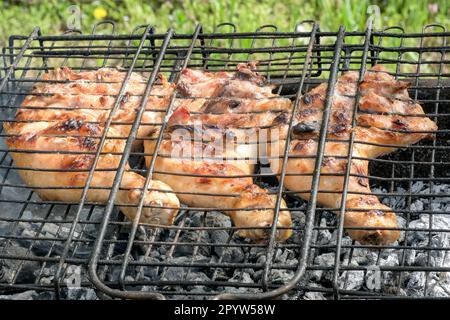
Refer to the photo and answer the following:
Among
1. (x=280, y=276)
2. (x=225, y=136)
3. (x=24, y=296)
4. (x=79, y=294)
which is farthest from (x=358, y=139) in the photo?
(x=24, y=296)

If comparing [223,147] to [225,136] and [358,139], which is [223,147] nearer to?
[225,136]

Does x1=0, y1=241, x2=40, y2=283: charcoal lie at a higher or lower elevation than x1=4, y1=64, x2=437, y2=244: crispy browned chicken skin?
lower

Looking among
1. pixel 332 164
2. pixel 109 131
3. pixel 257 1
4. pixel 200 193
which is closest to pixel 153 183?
pixel 200 193

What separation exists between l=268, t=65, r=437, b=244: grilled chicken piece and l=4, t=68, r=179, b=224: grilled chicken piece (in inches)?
24.6

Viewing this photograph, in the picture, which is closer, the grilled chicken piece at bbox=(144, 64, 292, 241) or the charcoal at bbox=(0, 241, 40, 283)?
the grilled chicken piece at bbox=(144, 64, 292, 241)

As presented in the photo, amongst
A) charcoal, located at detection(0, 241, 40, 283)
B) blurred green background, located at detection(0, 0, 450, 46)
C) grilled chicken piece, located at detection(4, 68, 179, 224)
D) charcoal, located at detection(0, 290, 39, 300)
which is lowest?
charcoal, located at detection(0, 290, 39, 300)

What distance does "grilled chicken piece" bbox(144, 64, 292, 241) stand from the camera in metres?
2.97

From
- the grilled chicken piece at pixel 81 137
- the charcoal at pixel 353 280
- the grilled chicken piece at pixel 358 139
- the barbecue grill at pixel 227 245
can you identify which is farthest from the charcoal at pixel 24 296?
the charcoal at pixel 353 280

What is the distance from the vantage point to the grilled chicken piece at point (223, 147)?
2.97 meters

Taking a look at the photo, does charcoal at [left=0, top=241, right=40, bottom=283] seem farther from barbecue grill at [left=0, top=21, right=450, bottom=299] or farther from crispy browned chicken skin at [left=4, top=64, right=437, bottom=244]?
crispy browned chicken skin at [left=4, top=64, right=437, bottom=244]

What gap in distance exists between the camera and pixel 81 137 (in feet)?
10.9

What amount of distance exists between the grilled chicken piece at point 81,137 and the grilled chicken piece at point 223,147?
0.13 metres

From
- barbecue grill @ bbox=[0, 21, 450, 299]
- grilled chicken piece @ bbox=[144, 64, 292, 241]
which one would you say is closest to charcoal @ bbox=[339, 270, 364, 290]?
barbecue grill @ bbox=[0, 21, 450, 299]
